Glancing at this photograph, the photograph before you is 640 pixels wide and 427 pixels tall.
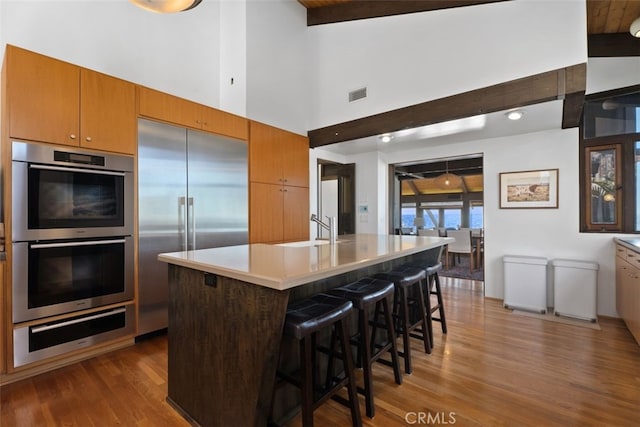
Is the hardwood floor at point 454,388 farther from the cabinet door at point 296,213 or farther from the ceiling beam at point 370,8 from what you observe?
the ceiling beam at point 370,8

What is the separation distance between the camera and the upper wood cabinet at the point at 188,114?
276cm

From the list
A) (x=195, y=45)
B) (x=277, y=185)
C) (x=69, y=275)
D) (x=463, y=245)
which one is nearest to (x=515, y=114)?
(x=277, y=185)

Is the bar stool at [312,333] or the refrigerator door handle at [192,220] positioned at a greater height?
the refrigerator door handle at [192,220]

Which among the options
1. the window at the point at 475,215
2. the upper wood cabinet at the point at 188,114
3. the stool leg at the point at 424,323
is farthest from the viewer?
the window at the point at 475,215

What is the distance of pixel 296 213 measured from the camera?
169 inches

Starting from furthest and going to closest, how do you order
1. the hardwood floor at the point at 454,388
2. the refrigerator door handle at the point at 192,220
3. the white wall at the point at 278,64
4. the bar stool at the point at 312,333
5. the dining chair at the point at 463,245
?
the dining chair at the point at 463,245 < the white wall at the point at 278,64 < the refrigerator door handle at the point at 192,220 < the hardwood floor at the point at 454,388 < the bar stool at the point at 312,333

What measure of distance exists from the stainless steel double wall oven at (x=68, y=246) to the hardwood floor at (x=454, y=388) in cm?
29

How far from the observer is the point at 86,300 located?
2.36 metres

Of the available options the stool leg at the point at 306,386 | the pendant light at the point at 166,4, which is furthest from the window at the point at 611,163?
the pendant light at the point at 166,4

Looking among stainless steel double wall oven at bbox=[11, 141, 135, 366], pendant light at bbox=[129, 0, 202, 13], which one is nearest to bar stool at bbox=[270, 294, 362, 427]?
pendant light at bbox=[129, 0, 202, 13]

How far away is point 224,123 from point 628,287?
4387 millimetres

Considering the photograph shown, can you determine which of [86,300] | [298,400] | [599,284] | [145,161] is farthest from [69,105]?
[599,284]

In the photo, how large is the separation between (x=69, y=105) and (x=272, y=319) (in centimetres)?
236

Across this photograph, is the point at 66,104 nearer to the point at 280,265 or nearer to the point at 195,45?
the point at 195,45
